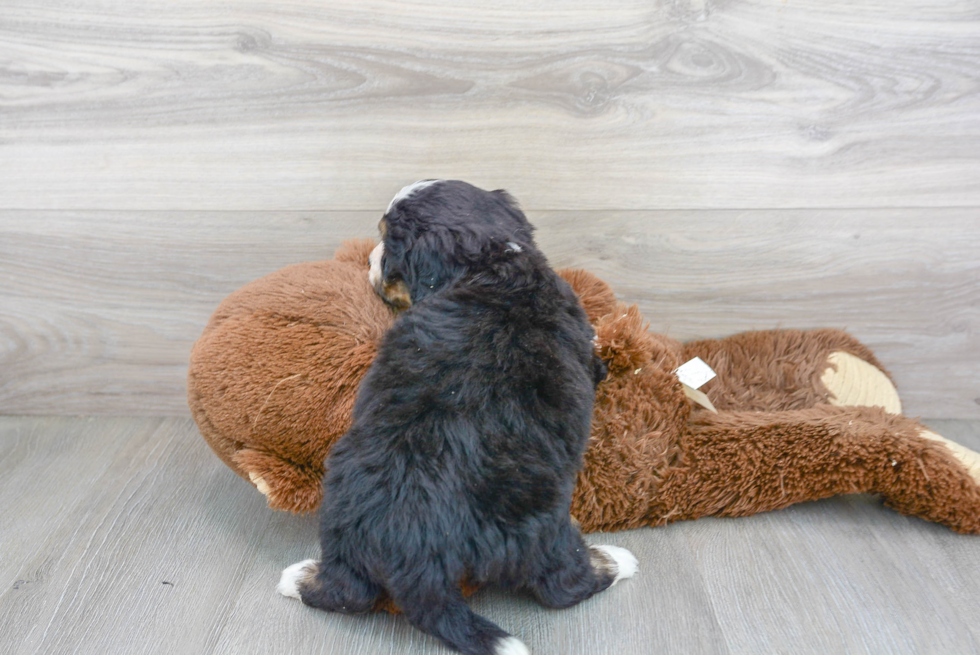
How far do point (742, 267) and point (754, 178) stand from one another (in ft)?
0.61

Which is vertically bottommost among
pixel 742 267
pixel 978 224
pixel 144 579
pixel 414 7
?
pixel 144 579

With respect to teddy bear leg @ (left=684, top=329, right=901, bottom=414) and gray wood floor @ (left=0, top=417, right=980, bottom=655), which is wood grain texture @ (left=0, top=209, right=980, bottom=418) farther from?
gray wood floor @ (left=0, top=417, right=980, bottom=655)

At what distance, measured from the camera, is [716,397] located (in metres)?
1.38

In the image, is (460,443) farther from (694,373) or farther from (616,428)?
(694,373)

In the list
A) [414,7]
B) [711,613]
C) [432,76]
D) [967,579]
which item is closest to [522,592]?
[711,613]

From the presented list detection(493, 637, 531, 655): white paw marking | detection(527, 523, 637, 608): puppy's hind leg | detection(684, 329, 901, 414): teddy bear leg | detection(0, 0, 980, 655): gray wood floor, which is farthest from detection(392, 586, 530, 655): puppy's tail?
detection(684, 329, 901, 414): teddy bear leg

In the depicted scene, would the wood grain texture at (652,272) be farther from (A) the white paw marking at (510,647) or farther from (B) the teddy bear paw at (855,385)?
(A) the white paw marking at (510,647)

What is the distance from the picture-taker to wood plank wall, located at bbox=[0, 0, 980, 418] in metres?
1.33

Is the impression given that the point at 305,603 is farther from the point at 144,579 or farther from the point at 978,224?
the point at 978,224

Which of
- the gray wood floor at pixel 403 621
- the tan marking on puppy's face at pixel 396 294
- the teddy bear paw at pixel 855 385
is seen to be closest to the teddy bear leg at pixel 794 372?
the teddy bear paw at pixel 855 385

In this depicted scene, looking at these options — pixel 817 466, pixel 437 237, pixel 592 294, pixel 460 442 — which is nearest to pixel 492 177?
pixel 592 294

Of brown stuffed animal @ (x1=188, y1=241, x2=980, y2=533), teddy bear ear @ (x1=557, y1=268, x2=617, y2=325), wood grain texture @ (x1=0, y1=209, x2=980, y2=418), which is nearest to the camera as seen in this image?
brown stuffed animal @ (x1=188, y1=241, x2=980, y2=533)

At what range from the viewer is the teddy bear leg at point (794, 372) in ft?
4.47

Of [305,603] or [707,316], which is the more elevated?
[707,316]
